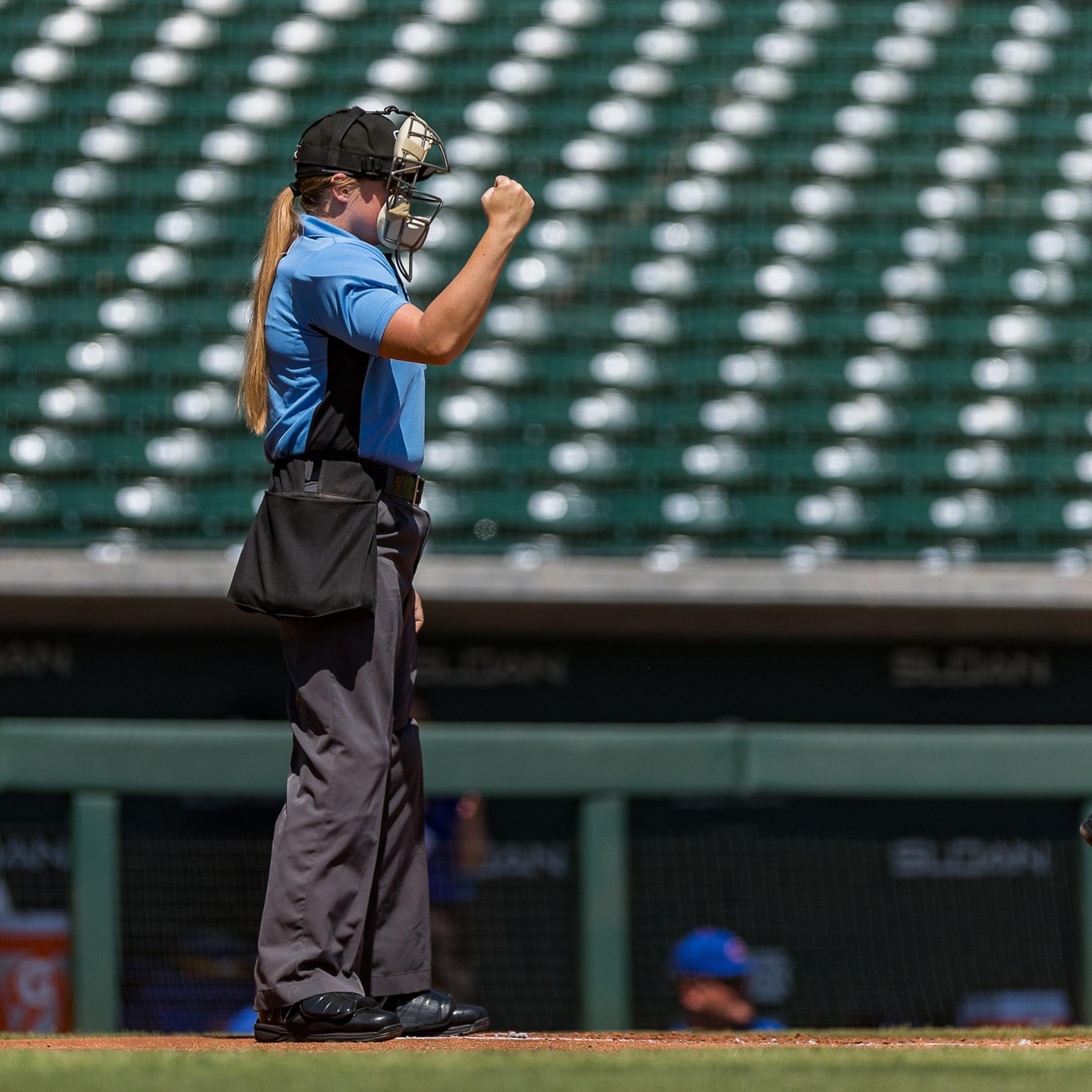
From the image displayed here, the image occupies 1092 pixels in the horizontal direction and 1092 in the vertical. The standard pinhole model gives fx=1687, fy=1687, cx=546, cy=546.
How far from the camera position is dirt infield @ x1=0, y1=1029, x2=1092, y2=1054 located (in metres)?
2.29

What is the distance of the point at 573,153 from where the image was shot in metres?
7.86

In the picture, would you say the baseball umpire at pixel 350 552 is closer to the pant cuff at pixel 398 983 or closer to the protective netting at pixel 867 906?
the pant cuff at pixel 398 983

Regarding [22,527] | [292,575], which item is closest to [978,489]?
[22,527]

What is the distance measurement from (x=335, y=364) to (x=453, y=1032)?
1.03 meters

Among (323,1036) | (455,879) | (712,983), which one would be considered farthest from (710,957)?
(323,1036)

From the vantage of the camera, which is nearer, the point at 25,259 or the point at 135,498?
the point at 135,498

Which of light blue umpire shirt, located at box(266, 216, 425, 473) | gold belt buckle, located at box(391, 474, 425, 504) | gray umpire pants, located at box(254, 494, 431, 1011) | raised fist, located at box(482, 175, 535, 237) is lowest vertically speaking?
gray umpire pants, located at box(254, 494, 431, 1011)

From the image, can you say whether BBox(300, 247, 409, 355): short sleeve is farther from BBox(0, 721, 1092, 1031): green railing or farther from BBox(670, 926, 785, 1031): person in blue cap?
BBox(670, 926, 785, 1031): person in blue cap

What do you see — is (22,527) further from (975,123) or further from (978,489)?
(975,123)

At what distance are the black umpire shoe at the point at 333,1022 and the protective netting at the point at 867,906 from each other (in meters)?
2.46

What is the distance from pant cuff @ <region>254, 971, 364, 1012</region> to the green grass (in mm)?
221

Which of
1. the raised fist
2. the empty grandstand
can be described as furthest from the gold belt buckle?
the empty grandstand

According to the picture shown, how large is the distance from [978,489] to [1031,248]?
51.4 inches

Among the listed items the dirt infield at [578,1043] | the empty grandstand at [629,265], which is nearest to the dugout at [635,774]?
the empty grandstand at [629,265]
